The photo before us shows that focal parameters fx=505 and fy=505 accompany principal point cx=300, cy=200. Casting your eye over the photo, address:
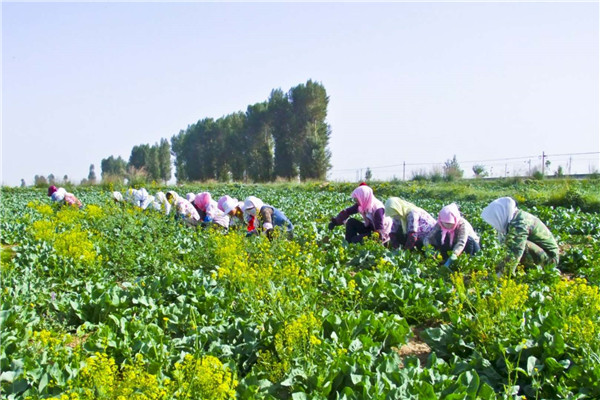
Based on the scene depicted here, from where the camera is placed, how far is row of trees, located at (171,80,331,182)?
48.0 meters

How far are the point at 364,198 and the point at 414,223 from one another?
1041 millimetres

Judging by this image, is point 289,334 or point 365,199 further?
point 365,199

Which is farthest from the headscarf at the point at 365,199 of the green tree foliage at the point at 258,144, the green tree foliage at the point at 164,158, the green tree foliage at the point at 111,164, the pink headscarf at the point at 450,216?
the green tree foliage at the point at 111,164

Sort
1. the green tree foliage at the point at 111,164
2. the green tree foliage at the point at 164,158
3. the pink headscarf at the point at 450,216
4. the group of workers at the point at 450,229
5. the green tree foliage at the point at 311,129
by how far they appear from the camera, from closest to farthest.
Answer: the group of workers at the point at 450,229 < the pink headscarf at the point at 450,216 < the green tree foliage at the point at 311,129 < the green tree foliage at the point at 164,158 < the green tree foliage at the point at 111,164

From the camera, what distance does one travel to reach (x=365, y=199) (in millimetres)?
8664

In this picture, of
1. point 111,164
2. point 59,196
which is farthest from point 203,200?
point 111,164

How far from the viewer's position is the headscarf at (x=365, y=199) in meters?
8.62

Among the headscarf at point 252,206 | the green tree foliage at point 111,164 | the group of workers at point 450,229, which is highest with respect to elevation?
the green tree foliage at point 111,164

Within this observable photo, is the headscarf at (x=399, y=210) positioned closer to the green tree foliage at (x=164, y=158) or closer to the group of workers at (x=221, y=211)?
the group of workers at (x=221, y=211)

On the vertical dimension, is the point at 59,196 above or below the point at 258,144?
below

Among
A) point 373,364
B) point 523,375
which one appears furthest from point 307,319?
point 523,375

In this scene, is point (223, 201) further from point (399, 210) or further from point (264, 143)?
point (264, 143)

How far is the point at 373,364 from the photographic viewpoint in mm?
3625

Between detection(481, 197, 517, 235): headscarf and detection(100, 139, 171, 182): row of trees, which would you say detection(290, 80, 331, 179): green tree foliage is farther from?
detection(481, 197, 517, 235): headscarf
